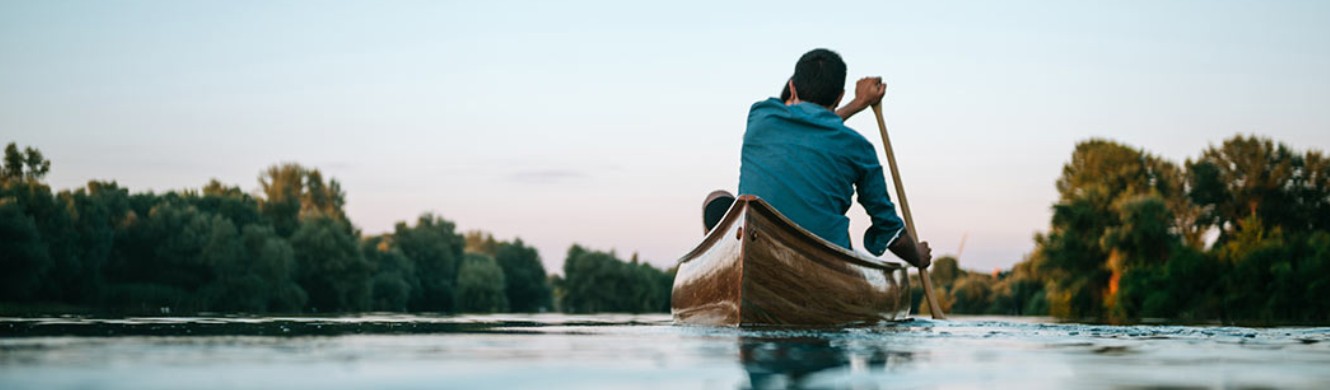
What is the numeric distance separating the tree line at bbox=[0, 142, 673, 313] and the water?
113 ft

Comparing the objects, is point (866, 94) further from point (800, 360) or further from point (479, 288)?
point (479, 288)

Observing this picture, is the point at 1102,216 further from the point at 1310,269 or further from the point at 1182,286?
the point at 1310,269

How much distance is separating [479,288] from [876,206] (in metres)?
69.5

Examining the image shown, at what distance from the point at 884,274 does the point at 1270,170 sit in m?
57.4

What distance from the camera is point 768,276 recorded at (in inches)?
262

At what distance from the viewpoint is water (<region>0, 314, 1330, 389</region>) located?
277 centimetres

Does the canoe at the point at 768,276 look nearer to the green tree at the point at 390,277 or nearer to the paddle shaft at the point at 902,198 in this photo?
the paddle shaft at the point at 902,198

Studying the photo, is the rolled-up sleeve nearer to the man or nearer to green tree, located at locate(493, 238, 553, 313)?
the man

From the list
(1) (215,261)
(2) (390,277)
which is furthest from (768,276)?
(2) (390,277)

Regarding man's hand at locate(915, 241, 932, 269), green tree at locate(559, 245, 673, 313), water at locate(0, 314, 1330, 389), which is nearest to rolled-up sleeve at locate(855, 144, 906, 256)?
man's hand at locate(915, 241, 932, 269)

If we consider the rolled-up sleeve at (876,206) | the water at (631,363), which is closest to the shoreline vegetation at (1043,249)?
the rolled-up sleeve at (876,206)

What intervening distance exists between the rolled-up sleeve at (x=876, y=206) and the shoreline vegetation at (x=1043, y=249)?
30253 millimetres

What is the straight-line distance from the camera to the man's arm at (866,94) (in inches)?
340

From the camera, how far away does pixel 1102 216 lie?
5000 centimetres
